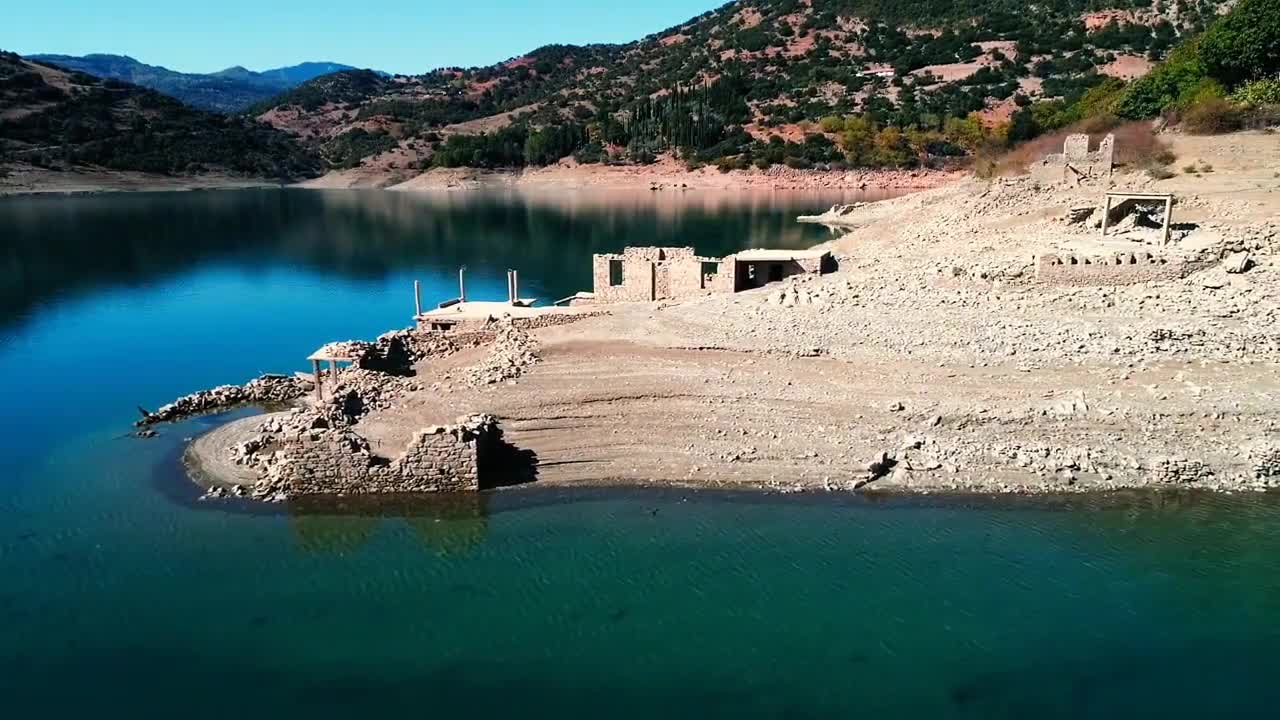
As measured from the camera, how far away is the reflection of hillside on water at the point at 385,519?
56.8 feet

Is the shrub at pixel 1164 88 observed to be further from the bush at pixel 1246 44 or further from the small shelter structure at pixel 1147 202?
the small shelter structure at pixel 1147 202

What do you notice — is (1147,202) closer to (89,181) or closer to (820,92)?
(820,92)

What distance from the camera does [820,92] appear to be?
126 metres

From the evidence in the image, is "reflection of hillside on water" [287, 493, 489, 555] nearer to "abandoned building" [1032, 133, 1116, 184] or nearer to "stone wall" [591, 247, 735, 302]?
"stone wall" [591, 247, 735, 302]

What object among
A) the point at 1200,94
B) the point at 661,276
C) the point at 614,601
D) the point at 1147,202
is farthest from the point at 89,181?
the point at 614,601

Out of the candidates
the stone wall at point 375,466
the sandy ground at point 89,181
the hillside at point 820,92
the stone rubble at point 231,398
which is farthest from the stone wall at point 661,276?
the sandy ground at point 89,181

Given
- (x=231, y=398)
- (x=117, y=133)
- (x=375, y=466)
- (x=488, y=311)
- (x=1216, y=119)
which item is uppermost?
(x=117, y=133)

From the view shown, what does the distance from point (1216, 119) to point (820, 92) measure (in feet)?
305

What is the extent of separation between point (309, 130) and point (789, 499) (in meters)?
187

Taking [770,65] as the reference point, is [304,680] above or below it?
below

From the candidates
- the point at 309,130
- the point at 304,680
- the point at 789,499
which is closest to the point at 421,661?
the point at 304,680

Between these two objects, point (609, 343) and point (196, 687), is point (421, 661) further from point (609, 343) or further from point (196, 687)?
point (609, 343)

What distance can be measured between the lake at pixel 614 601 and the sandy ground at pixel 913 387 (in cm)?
103

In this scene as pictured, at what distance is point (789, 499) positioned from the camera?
18188mm
